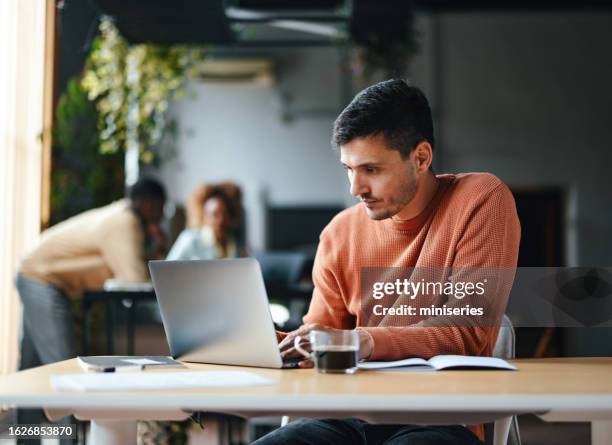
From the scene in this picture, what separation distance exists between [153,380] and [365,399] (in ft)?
1.10

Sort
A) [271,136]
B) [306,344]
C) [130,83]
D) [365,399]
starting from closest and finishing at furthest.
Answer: [365,399]
[306,344]
[130,83]
[271,136]

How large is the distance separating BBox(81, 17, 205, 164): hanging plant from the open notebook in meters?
2.87

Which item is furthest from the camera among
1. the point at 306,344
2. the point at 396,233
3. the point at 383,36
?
the point at 383,36

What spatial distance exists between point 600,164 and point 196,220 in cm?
511

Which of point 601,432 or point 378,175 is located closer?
point 601,432

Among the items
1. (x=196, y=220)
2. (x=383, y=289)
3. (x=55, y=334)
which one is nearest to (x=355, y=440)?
(x=383, y=289)

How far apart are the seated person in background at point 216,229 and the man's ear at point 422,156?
2.54 m

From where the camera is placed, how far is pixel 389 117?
1646mm

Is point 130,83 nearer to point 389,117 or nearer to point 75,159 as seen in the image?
point 75,159

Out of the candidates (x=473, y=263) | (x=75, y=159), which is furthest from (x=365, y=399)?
(x=75, y=159)

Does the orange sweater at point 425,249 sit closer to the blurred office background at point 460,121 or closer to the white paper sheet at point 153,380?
the white paper sheet at point 153,380

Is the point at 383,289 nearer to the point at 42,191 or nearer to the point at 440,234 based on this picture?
the point at 440,234

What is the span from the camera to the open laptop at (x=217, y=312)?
133 cm

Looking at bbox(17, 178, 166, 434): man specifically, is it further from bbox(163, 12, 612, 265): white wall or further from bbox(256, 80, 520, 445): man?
bbox(163, 12, 612, 265): white wall
